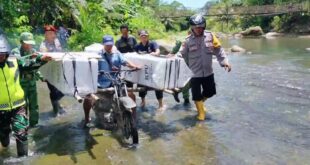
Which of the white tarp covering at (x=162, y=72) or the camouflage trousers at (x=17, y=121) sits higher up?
the white tarp covering at (x=162, y=72)

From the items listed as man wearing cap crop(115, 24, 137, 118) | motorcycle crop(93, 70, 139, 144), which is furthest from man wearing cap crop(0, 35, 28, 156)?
man wearing cap crop(115, 24, 137, 118)

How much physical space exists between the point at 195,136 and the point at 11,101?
3076 millimetres

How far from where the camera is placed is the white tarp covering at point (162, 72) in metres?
7.73

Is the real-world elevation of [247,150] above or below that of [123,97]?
below

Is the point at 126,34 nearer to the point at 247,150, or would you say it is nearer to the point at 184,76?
the point at 184,76

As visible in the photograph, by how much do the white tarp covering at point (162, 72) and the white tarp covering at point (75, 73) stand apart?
122cm

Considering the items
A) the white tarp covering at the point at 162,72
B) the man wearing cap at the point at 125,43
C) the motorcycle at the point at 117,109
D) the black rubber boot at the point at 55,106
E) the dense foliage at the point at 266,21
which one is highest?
the man wearing cap at the point at 125,43

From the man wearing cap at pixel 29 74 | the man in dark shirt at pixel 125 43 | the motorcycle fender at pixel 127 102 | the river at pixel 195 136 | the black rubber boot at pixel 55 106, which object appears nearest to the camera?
the river at pixel 195 136

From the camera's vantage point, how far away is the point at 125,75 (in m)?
8.89

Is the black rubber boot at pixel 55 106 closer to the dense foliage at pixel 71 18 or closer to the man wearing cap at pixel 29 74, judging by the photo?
the man wearing cap at pixel 29 74

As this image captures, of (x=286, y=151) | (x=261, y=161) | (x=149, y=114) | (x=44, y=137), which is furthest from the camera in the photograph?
(x=149, y=114)

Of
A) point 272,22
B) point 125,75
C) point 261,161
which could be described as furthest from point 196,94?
point 272,22

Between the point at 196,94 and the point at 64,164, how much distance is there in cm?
328

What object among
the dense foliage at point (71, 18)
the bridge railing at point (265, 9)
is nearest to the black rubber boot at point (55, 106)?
the dense foliage at point (71, 18)
